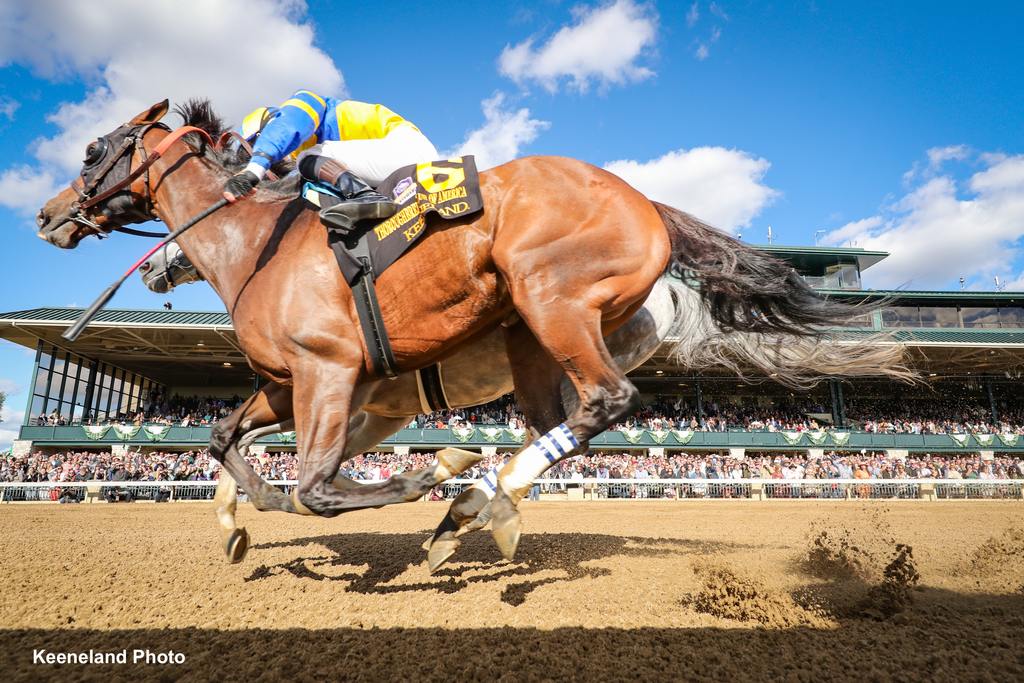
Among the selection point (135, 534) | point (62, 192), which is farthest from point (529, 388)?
point (135, 534)

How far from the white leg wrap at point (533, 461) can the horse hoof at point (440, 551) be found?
612 mm

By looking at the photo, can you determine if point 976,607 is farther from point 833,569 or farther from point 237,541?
point 237,541

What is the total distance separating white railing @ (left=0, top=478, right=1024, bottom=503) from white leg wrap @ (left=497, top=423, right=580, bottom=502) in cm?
1565

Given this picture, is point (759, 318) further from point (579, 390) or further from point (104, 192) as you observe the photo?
point (104, 192)

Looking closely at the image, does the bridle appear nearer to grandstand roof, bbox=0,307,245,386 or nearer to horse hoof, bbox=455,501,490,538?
horse hoof, bbox=455,501,490,538

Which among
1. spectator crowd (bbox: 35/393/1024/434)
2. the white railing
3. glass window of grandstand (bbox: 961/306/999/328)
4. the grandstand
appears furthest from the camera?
glass window of grandstand (bbox: 961/306/999/328)

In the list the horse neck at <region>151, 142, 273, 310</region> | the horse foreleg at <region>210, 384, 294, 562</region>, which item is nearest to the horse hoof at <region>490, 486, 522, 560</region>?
the horse foreleg at <region>210, 384, 294, 562</region>

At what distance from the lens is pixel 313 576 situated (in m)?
4.58

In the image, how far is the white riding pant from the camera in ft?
12.9

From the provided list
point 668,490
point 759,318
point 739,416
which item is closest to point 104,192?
point 759,318

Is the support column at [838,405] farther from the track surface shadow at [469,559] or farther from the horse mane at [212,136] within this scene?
the horse mane at [212,136]

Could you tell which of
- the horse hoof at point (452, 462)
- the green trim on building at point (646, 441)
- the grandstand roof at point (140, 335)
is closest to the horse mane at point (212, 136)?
the horse hoof at point (452, 462)

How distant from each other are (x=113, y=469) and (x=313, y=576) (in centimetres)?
2039

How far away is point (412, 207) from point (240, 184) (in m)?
1.04
